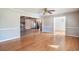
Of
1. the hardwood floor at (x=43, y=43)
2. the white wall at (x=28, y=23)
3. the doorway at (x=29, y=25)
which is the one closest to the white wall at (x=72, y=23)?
the hardwood floor at (x=43, y=43)

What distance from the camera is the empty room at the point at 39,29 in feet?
7.02

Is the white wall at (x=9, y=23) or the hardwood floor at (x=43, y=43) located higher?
the white wall at (x=9, y=23)

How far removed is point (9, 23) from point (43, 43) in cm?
94

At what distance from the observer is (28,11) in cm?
219

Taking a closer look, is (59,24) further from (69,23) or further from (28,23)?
Answer: (28,23)

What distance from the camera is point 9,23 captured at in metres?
2.17

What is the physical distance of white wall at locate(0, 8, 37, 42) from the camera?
2123 mm

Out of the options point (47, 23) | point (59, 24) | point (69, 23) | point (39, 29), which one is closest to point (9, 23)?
point (39, 29)

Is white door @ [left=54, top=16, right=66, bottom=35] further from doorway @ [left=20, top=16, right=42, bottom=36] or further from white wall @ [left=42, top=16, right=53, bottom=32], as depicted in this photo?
doorway @ [left=20, top=16, right=42, bottom=36]

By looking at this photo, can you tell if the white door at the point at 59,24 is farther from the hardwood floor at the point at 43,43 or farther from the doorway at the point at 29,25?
the doorway at the point at 29,25

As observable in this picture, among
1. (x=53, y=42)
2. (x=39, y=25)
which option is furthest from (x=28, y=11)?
(x=53, y=42)

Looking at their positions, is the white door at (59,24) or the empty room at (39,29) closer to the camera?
the empty room at (39,29)

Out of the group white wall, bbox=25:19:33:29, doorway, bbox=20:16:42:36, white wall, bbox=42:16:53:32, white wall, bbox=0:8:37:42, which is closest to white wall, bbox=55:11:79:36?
white wall, bbox=42:16:53:32

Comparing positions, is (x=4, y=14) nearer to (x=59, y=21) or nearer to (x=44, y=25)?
(x=44, y=25)
